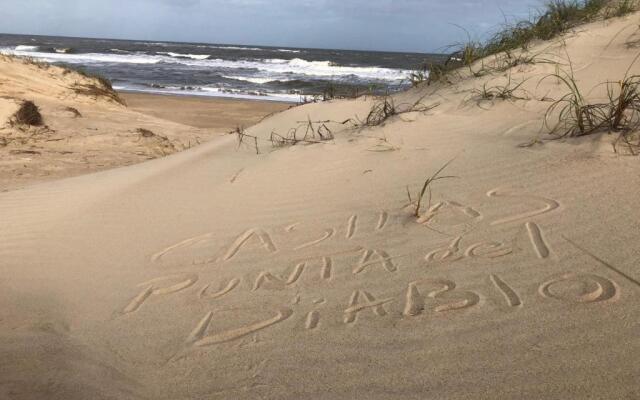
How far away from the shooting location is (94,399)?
1.70m

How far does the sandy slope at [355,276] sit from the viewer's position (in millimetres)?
1703

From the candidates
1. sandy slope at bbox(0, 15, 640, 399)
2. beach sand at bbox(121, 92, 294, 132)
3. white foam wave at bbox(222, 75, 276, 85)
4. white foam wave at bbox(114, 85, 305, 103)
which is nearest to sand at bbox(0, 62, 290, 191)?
beach sand at bbox(121, 92, 294, 132)

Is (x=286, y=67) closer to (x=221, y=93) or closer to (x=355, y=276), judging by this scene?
(x=221, y=93)

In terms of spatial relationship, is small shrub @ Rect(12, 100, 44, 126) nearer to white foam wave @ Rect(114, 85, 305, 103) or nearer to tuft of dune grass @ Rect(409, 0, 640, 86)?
tuft of dune grass @ Rect(409, 0, 640, 86)

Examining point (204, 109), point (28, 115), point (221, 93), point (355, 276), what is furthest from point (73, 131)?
point (221, 93)

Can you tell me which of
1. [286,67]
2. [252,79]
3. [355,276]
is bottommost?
[355,276]

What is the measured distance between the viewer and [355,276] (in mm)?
2334

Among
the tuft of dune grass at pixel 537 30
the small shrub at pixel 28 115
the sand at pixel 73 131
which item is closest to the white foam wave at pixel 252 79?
the sand at pixel 73 131

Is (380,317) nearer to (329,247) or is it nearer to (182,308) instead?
(329,247)

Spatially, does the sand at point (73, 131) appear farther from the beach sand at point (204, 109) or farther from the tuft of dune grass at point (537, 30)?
the tuft of dune grass at point (537, 30)

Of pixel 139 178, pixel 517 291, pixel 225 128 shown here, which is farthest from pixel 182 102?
pixel 517 291

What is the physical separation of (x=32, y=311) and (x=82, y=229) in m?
1.11

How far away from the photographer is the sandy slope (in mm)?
1703

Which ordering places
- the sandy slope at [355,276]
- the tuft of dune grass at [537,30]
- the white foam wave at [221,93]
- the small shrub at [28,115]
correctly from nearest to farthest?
the sandy slope at [355,276] → the tuft of dune grass at [537,30] → the small shrub at [28,115] → the white foam wave at [221,93]
